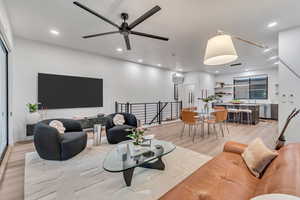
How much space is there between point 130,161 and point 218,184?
45.0 inches

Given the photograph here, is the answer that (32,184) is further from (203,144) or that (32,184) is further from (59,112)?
(203,144)

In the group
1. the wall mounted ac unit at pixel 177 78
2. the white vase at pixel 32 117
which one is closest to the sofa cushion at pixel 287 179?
the white vase at pixel 32 117

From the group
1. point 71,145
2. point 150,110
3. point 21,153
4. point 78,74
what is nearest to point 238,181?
point 71,145

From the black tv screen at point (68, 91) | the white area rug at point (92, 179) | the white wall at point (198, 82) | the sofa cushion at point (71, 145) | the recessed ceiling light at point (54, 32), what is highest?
the recessed ceiling light at point (54, 32)

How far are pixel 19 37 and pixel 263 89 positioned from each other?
37.0 feet

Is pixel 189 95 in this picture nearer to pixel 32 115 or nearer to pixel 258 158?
pixel 258 158

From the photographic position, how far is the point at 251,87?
8.64 m

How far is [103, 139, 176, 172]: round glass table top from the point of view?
1861 millimetres

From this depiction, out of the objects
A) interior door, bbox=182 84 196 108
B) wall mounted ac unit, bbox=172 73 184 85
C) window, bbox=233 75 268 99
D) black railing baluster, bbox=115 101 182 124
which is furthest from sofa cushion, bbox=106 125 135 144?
window, bbox=233 75 268 99

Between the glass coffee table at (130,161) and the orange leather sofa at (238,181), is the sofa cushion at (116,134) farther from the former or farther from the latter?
the orange leather sofa at (238,181)

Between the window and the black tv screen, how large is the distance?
8.51m

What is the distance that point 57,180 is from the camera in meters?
2.11

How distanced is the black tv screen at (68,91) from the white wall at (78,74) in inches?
6.7

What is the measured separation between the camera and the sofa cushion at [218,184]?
3.85 feet
